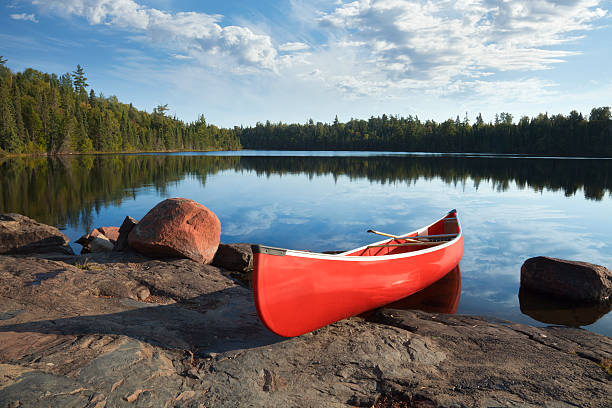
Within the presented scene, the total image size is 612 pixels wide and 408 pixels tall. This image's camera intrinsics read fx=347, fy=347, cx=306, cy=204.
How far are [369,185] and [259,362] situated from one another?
93.3 ft

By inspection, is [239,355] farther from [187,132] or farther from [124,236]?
[187,132]

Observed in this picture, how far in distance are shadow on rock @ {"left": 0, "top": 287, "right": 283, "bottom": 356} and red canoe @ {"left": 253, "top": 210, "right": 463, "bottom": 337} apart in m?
0.57

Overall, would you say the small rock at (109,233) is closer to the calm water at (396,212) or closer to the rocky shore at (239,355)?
the calm water at (396,212)

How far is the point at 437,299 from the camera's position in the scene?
Answer: 352 inches

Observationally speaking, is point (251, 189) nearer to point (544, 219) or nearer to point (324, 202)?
point (324, 202)

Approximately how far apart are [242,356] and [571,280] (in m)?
8.24

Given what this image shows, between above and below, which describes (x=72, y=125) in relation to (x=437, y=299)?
above

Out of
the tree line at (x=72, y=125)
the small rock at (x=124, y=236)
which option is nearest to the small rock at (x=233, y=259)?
the small rock at (x=124, y=236)

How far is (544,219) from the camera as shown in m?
19.2

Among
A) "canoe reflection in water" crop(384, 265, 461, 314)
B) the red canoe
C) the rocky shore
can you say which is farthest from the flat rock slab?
"canoe reflection in water" crop(384, 265, 461, 314)

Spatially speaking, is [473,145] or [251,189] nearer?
[251,189]

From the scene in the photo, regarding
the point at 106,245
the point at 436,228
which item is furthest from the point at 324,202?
the point at 106,245

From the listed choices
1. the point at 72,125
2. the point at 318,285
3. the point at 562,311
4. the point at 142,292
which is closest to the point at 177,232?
the point at 142,292

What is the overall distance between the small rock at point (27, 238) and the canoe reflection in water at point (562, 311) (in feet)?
40.6
